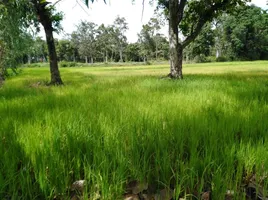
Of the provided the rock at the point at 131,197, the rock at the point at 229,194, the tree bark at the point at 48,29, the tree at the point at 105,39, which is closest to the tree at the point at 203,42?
the tree at the point at 105,39

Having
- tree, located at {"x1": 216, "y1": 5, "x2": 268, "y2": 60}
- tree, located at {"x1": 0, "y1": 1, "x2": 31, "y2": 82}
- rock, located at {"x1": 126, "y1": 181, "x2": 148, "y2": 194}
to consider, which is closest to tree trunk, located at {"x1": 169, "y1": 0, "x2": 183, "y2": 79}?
tree, located at {"x1": 0, "y1": 1, "x2": 31, "y2": 82}

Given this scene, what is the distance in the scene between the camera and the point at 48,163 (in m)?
1.44

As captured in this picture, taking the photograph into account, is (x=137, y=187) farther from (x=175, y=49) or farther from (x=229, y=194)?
(x=175, y=49)

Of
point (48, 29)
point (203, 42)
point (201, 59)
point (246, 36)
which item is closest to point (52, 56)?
point (48, 29)

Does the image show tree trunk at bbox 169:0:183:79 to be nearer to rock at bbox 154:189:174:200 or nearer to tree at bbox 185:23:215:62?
rock at bbox 154:189:174:200

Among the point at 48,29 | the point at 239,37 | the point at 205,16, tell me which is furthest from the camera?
the point at 239,37

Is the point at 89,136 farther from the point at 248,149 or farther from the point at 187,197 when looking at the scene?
the point at 248,149

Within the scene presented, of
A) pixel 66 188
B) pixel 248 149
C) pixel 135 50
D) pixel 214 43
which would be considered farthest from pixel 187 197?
pixel 135 50

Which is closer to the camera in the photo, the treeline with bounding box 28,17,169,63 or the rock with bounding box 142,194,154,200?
the rock with bounding box 142,194,154,200

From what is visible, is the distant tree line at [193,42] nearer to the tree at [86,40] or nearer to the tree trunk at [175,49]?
the tree at [86,40]

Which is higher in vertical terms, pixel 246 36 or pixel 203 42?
pixel 246 36

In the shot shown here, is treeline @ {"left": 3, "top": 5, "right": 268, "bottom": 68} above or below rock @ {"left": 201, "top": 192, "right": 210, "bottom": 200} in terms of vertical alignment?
above

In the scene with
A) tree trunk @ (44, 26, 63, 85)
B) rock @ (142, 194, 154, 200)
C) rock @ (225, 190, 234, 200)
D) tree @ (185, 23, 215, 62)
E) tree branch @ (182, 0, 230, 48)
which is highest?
tree @ (185, 23, 215, 62)

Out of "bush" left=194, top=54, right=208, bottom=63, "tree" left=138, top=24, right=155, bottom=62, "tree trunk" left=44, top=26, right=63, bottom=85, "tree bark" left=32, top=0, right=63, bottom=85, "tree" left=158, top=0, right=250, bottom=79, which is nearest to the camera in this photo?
"tree bark" left=32, top=0, right=63, bottom=85
